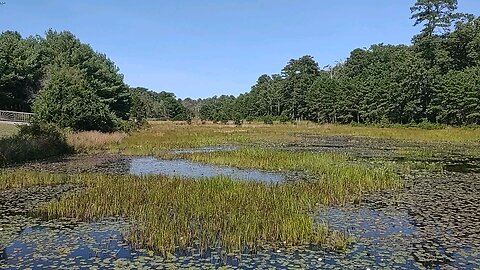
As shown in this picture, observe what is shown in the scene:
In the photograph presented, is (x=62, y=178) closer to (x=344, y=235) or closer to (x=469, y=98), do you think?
(x=344, y=235)

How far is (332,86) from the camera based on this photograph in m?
90.8

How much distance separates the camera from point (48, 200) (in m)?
12.8

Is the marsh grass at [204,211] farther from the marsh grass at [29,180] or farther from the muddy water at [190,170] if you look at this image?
the muddy water at [190,170]

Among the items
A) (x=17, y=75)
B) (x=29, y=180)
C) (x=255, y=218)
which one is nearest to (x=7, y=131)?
(x=29, y=180)

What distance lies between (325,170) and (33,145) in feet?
51.5

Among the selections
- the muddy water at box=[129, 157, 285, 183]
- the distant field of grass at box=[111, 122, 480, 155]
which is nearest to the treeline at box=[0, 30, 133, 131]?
the distant field of grass at box=[111, 122, 480, 155]

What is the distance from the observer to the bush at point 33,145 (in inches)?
866

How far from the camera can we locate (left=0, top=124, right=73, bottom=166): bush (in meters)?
22.0

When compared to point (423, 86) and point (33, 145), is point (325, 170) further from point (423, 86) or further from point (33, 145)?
point (423, 86)

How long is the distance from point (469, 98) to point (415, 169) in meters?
39.0

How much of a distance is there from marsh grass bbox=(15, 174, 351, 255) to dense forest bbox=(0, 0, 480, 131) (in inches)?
890

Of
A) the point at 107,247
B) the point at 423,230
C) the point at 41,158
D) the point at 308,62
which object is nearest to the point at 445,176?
the point at 423,230

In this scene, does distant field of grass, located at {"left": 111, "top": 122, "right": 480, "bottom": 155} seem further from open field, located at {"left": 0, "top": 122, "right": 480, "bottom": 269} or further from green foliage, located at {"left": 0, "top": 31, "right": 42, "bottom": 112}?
green foliage, located at {"left": 0, "top": 31, "right": 42, "bottom": 112}

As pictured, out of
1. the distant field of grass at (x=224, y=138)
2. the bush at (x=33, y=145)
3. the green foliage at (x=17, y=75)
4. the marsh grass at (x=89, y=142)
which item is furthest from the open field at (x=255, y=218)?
the green foliage at (x=17, y=75)
